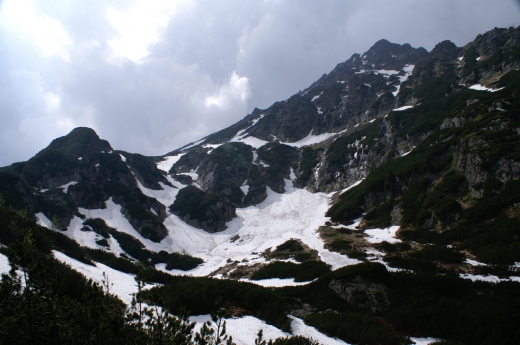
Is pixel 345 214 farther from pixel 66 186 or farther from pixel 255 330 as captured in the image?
pixel 66 186

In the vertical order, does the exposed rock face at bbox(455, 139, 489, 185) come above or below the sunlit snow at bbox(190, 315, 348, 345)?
above

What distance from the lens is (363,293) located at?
18.5m

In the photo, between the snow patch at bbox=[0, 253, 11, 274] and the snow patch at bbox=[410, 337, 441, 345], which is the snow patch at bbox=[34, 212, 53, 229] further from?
the snow patch at bbox=[410, 337, 441, 345]

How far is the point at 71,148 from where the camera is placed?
85.4 m

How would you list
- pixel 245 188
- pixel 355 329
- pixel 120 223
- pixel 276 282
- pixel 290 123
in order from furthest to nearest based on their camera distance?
pixel 290 123, pixel 245 188, pixel 120 223, pixel 276 282, pixel 355 329

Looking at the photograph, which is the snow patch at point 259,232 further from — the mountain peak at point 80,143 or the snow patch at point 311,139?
the mountain peak at point 80,143

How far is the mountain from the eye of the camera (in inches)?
635

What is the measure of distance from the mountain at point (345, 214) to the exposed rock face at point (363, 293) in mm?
92

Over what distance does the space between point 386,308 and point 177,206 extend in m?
68.2

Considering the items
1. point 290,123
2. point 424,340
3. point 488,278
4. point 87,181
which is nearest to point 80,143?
point 87,181

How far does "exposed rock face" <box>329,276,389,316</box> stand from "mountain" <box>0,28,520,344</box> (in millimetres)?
92

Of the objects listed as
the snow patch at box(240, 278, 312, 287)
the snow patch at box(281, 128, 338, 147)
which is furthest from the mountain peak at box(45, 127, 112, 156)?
the snow patch at box(240, 278, 312, 287)

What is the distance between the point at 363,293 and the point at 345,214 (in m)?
33.7

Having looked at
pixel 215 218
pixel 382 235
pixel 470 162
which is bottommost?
pixel 382 235
